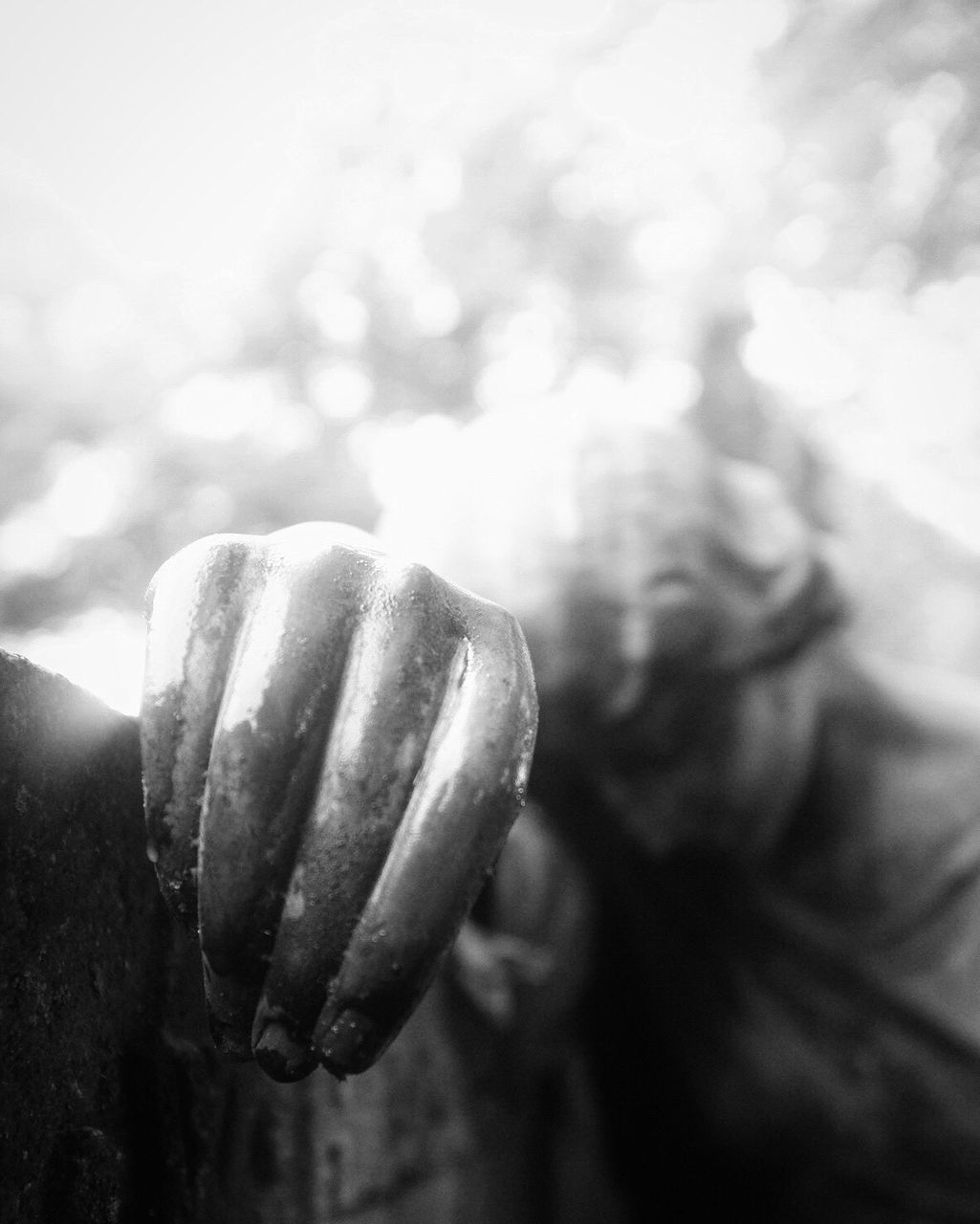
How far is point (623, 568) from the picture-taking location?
123 cm

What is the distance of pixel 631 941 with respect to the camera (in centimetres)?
162

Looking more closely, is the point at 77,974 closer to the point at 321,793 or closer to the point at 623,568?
the point at 321,793

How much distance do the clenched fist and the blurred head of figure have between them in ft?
1.98

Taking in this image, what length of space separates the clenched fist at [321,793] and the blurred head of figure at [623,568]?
602mm

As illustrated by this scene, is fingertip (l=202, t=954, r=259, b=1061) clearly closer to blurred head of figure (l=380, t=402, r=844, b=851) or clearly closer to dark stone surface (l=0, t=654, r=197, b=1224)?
dark stone surface (l=0, t=654, r=197, b=1224)

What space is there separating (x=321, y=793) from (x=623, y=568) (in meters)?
0.72

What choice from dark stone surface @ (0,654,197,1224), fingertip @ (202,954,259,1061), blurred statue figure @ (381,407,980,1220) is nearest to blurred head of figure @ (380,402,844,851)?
blurred statue figure @ (381,407,980,1220)

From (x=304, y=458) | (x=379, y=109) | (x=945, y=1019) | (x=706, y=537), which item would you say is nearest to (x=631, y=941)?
(x=945, y=1019)

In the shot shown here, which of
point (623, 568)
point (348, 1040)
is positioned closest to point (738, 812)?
point (623, 568)

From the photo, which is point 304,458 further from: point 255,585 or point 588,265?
point 255,585

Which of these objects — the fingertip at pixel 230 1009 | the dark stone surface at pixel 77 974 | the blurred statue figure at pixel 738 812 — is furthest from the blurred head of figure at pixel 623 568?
the fingertip at pixel 230 1009

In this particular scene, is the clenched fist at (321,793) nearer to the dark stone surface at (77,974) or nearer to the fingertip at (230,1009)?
the fingertip at (230,1009)

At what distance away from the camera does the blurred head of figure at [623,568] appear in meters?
1.22

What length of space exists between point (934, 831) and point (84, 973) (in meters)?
1.19
